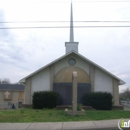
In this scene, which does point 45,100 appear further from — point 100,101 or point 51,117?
point 51,117

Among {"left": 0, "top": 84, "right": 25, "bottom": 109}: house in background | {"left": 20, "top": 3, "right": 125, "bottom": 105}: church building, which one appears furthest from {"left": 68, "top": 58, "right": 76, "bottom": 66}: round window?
{"left": 0, "top": 84, "right": 25, "bottom": 109}: house in background

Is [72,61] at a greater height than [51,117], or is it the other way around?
[72,61]

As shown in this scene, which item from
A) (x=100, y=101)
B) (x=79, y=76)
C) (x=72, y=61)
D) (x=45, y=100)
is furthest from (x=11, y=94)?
(x=100, y=101)

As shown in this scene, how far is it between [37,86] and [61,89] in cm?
338

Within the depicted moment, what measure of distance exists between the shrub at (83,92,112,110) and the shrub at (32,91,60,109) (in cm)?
360

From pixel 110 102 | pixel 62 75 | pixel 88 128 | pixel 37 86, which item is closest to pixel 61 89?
pixel 62 75

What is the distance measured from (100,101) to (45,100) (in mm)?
5807

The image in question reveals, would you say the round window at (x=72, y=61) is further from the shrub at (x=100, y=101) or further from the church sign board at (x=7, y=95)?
the church sign board at (x=7, y=95)

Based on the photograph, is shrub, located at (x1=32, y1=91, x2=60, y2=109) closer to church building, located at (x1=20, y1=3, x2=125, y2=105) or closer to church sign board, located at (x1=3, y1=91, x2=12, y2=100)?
church building, located at (x1=20, y1=3, x2=125, y2=105)

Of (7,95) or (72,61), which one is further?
(7,95)

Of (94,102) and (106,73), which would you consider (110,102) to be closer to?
(94,102)

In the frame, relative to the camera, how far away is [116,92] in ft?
91.2

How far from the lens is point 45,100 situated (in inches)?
937

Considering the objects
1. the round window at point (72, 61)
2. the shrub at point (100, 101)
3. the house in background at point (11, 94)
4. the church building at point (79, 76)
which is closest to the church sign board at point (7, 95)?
the house in background at point (11, 94)
